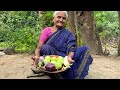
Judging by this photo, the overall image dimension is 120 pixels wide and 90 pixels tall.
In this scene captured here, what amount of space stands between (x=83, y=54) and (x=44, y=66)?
535 millimetres

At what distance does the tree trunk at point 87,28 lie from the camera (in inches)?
205

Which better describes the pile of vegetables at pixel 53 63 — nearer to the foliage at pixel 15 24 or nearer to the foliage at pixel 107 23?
the foliage at pixel 15 24

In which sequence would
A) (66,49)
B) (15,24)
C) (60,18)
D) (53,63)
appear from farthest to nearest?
(15,24) → (66,49) → (60,18) → (53,63)

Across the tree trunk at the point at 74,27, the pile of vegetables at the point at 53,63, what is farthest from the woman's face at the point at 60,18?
the tree trunk at the point at 74,27

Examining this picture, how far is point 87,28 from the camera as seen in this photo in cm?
525

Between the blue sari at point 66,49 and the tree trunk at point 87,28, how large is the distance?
7.58 feet

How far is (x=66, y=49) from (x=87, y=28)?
2443 millimetres

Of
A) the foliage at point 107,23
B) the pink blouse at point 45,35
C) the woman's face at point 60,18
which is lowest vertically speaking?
the foliage at point 107,23

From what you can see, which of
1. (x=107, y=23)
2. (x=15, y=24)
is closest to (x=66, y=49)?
(x=15, y=24)

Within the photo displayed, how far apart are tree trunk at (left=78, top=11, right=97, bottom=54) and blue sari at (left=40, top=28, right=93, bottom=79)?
2.31 m

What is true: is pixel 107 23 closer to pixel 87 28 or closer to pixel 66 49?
pixel 87 28

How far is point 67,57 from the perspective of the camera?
9.07 feet
